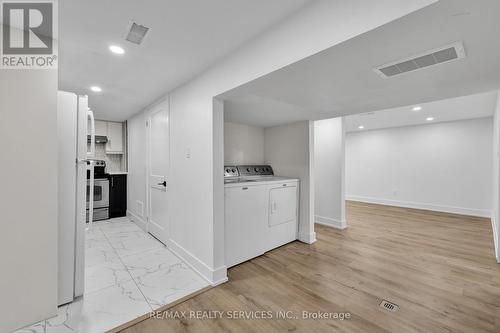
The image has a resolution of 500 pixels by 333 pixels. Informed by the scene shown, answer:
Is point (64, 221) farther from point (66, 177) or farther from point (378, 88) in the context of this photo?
point (378, 88)

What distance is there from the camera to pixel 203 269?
2.22m

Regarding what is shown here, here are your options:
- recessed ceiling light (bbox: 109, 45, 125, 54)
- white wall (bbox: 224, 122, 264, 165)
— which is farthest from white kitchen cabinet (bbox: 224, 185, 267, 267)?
recessed ceiling light (bbox: 109, 45, 125, 54)

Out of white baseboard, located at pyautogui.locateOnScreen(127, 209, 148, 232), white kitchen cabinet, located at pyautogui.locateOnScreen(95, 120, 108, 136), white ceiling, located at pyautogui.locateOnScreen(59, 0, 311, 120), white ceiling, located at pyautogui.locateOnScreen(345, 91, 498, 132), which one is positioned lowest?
white baseboard, located at pyautogui.locateOnScreen(127, 209, 148, 232)

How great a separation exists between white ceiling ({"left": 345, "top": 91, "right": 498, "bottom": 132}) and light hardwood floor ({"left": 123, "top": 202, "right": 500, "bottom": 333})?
7.37ft

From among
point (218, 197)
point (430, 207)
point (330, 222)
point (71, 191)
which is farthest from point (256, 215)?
point (430, 207)

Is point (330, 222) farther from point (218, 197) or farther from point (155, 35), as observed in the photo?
point (155, 35)

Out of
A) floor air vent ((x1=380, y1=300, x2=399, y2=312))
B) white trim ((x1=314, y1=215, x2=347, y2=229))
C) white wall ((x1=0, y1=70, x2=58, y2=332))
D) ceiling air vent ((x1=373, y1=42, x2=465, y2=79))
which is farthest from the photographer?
white trim ((x1=314, y1=215, x2=347, y2=229))

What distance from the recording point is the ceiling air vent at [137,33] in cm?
152

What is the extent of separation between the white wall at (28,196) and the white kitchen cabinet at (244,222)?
1507 mm

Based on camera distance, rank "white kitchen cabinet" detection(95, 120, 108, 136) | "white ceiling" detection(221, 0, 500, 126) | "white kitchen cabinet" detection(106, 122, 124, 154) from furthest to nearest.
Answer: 1. "white kitchen cabinet" detection(106, 122, 124, 154)
2. "white kitchen cabinet" detection(95, 120, 108, 136)
3. "white ceiling" detection(221, 0, 500, 126)

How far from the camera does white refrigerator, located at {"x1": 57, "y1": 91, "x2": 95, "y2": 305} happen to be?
1.76 meters

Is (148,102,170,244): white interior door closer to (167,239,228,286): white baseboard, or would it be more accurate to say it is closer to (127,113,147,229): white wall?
(127,113,147,229): white wall

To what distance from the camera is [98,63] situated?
207 cm

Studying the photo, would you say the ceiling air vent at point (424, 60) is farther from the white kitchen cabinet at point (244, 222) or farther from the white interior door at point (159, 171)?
the white interior door at point (159, 171)
